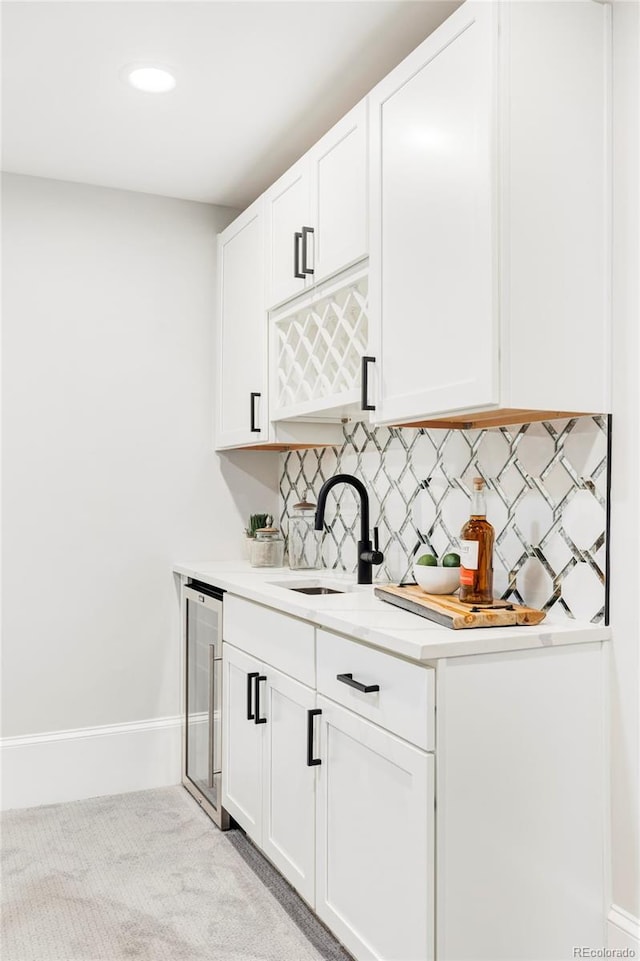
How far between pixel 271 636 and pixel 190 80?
1.74m

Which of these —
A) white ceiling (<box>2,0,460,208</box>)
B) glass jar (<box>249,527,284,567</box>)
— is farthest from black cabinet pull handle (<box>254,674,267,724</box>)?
white ceiling (<box>2,0,460,208</box>)

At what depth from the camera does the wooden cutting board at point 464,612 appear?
1.72 metres

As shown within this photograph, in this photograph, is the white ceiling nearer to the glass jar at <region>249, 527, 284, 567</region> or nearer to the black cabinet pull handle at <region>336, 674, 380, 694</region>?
the glass jar at <region>249, 527, 284, 567</region>

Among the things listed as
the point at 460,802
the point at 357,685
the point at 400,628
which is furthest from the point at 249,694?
the point at 460,802

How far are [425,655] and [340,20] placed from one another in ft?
5.57

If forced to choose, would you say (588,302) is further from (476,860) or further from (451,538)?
(476,860)

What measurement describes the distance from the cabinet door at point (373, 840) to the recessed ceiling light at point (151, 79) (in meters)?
1.91

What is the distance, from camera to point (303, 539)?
306 cm

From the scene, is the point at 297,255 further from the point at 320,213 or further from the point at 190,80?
the point at 190,80

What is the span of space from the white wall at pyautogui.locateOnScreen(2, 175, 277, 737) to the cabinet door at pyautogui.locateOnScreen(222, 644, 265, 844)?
2.31 ft

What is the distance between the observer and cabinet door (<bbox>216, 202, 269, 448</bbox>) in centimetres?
295

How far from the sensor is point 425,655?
154cm

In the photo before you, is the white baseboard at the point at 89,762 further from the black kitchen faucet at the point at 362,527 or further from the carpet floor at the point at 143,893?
the black kitchen faucet at the point at 362,527

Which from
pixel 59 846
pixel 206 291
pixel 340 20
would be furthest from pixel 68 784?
pixel 340 20
